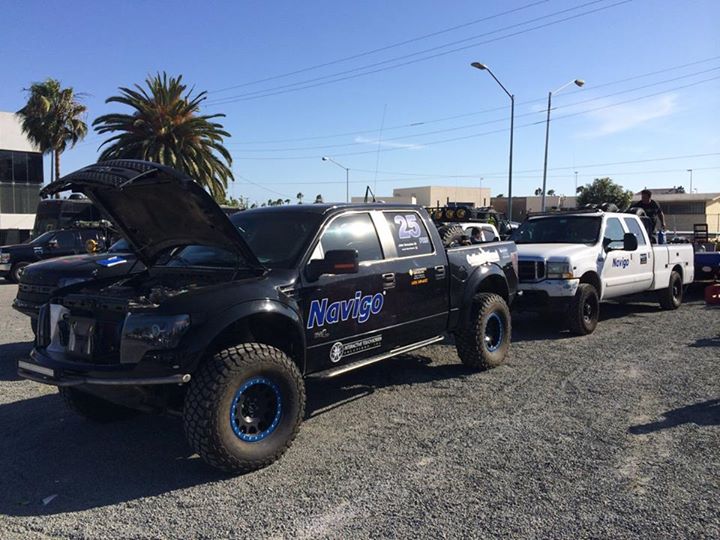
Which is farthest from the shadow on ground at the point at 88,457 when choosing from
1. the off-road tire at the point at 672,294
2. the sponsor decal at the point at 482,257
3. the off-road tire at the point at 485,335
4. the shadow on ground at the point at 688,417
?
the off-road tire at the point at 672,294

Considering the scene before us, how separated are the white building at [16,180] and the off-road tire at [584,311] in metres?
37.6

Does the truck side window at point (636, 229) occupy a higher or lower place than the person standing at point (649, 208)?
lower

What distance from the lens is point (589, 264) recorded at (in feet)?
29.7

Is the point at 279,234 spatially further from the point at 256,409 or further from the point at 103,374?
the point at 103,374

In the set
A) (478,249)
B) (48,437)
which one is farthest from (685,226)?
(48,437)

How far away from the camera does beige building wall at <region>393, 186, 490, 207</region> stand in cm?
6856

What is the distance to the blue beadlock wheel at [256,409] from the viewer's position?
4156mm

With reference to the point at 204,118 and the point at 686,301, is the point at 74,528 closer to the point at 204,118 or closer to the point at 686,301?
the point at 686,301

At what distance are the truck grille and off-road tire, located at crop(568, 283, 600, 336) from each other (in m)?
0.58

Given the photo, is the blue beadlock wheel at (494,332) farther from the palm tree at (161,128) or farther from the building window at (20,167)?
the building window at (20,167)

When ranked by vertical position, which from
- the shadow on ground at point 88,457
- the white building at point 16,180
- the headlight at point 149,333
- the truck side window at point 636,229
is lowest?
the shadow on ground at point 88,457

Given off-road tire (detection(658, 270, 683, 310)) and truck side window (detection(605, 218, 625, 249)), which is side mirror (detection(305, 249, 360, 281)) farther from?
off-road tire (detection(658, 270, 683, 310))

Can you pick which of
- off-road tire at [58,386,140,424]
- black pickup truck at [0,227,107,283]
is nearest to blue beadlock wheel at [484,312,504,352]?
off-road tire at [58,386,140,424]

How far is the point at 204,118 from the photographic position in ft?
107
